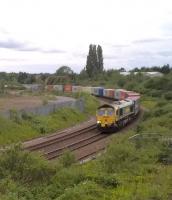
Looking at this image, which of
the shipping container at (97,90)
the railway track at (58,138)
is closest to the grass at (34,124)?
the railway track at (58,138)

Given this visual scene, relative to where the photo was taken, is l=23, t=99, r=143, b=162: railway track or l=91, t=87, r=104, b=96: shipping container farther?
l=91, t=87, r=104, b=96: shipping container

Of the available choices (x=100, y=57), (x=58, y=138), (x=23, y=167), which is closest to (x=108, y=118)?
(x=58, y=138)

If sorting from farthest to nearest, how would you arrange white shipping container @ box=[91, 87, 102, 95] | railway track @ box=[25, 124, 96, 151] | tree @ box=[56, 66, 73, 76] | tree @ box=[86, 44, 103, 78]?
tree @ box=[56, 66, 73, 76], tree @ box=[86, 44, 103, 78], white shipping container @ box=[91, 87, 102, 95], railway track @ box=[25, 124, 96, 151]

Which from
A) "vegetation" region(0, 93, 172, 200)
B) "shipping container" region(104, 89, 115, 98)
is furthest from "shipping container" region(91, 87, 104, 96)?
"vegetation" region(0, 93, 172, 200)

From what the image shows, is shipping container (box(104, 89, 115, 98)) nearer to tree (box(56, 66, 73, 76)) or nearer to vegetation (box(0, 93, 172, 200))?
vegetation (box(0, 93, 172, 200))

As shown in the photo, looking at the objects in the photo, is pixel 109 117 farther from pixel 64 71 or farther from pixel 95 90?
pixel 64 71

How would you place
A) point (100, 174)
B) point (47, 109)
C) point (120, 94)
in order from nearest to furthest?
point (100, 174), point (47, 109), point (120, 94)

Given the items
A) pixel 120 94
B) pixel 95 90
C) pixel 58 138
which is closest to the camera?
pixel 58 138

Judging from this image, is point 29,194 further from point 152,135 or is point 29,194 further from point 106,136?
point 106,136

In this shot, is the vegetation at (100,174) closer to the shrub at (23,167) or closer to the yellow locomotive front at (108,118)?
the shrub at (23,167)

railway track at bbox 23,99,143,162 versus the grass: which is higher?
the grass

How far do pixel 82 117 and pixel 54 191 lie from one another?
1749 inches


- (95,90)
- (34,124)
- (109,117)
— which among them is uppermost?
(109,117)

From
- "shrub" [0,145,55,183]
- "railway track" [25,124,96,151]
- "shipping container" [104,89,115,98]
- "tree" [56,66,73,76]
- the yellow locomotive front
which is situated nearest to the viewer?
"shrub" [0,145,55,183]
